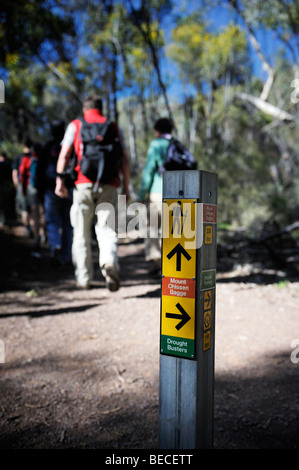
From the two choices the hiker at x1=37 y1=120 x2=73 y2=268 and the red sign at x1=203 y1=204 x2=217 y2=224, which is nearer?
the red sign at x1=203 y1=204 x2=217 y2=224

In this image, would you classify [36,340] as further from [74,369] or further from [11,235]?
[11,235]

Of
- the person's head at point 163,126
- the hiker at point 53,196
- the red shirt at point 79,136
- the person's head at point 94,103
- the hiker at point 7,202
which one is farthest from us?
the hiker at point 7,202

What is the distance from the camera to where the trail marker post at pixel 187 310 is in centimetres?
176

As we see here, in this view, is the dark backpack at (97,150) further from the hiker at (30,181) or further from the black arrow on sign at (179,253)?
the hiker at (30,181)

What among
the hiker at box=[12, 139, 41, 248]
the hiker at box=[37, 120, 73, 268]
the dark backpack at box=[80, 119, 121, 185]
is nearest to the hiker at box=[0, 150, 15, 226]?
the hiker at box=[12, 139, 41, 248]

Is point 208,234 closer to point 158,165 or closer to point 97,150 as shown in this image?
point 97,150

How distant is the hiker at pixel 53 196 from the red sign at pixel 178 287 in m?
4.47

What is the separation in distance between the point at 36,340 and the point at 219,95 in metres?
21.9

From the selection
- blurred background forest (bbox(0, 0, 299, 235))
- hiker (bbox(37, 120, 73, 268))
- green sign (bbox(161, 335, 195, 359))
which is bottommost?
green sign (bbox(161, 335, 195, 359))

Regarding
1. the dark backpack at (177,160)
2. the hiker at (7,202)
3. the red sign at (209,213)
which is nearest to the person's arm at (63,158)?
the dark backpack at (177,160)

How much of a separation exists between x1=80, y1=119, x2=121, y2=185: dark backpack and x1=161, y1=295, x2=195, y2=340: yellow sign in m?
2.99

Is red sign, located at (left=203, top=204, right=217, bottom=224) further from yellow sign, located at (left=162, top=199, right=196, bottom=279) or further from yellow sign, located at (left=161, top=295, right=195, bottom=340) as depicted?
yellow sign, located at (left=161, top=295, right=195, bottom=340)

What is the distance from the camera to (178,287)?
1.79 metres

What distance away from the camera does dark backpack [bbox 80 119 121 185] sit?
15.0 ft
